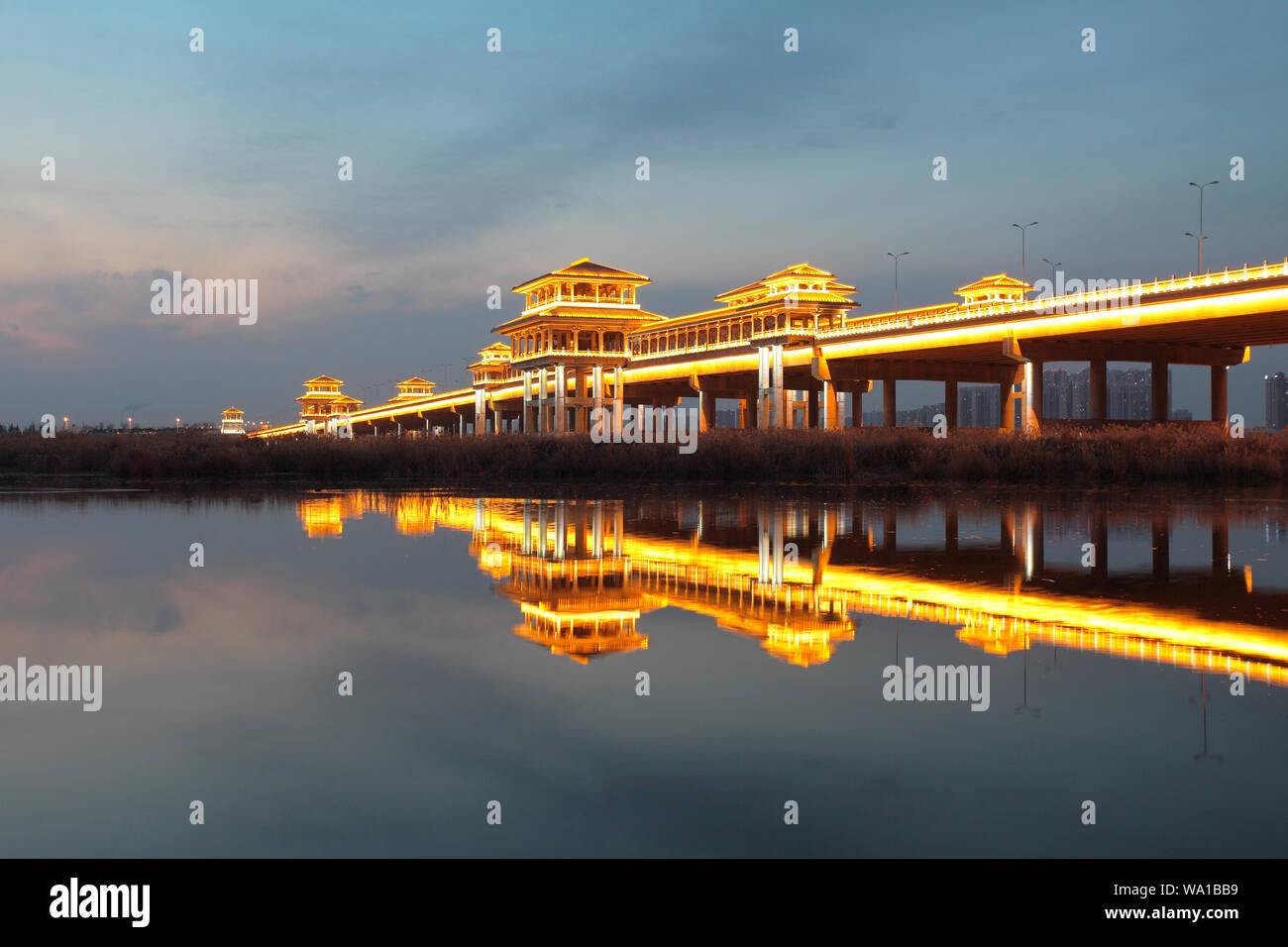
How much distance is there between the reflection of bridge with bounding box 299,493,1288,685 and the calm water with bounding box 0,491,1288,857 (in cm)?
6

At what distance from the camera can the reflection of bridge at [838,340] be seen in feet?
151

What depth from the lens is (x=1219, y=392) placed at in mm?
60406

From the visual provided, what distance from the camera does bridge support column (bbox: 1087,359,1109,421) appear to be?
5772 cm

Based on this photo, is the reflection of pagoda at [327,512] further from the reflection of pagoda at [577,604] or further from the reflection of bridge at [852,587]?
the reflection of pagoda at [577,604]

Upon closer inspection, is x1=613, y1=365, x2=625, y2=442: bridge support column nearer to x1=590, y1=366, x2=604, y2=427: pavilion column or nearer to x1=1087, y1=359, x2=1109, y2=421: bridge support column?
x1=590, y1=366, x2=604, y2=427: pavilion column

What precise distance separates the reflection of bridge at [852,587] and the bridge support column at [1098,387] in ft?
144

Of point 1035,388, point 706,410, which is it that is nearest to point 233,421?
point 706,410

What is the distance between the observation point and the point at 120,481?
29.7m

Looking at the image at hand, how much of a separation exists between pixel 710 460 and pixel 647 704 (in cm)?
2395

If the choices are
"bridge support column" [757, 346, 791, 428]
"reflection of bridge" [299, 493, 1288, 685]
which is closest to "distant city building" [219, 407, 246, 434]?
"bridge support column" [757, 346, 791, 428]

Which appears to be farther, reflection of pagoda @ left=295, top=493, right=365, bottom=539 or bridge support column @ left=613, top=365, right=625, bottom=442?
bridge support column @ left=613, top=365, right=625, bottom=442

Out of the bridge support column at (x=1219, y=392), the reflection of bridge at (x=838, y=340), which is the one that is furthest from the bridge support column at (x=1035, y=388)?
the bridge support column at (x=1219, y=392)

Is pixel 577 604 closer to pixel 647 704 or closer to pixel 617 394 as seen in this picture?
pixel 647 704
